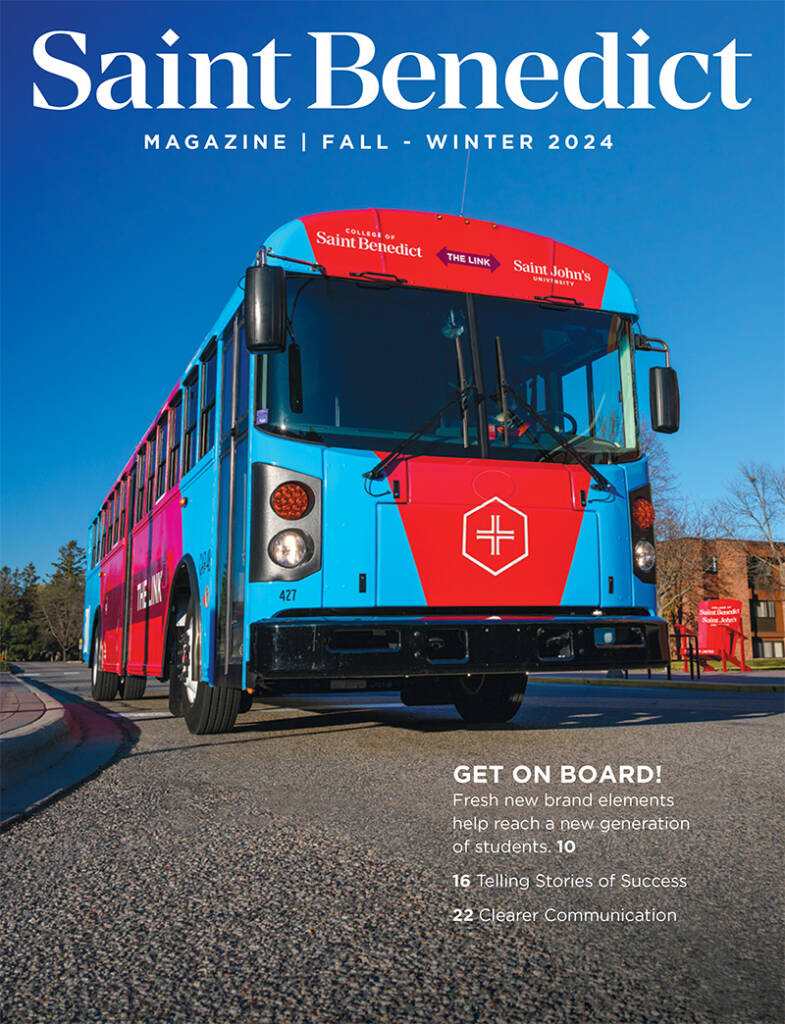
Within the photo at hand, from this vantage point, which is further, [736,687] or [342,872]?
[736,687]

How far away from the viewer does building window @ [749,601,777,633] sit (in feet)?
195

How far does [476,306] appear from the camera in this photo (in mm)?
6648

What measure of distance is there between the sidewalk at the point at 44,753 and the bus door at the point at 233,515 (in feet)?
3.80

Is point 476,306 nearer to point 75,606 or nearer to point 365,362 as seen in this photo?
point 365,362

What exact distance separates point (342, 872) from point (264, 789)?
1.85 metres

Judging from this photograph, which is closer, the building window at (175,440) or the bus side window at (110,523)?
the building window at (175,440)

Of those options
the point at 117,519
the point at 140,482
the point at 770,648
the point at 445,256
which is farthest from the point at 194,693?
the point at 770,648

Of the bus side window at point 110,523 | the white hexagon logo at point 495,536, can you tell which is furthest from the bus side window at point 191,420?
the bus side window at point 110,523

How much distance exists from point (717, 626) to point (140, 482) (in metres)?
16.6

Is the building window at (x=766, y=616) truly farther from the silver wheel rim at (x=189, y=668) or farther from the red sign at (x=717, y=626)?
the silver wheel rim at (x=189, y=668)

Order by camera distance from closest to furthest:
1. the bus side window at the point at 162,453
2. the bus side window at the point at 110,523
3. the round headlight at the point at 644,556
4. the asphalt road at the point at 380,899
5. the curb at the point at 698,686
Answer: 1. the asphalt road at the point at 380,899
2. the round headlight at the point at 644,556
3. the bus side window at the point at 162,453
4. the bus side window at the point at 110,523
5. the curb at the point at 698,686

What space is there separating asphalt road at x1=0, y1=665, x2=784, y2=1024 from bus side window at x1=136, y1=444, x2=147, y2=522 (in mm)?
5652

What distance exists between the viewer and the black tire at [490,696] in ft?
27.1

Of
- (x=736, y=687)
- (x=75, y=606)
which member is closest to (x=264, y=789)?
(x=736, y=687)
